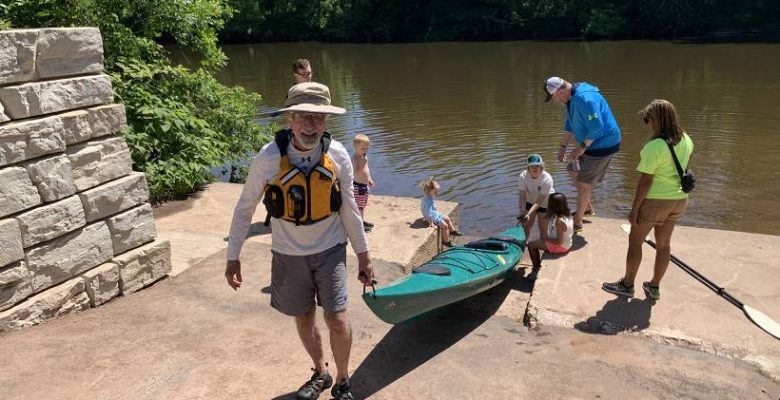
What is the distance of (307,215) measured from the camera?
3176 millimetres

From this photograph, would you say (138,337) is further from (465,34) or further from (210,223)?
(465,34)

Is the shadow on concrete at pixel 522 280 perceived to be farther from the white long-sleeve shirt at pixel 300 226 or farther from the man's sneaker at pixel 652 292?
the white long-sleeve shirt at pixel 300 226

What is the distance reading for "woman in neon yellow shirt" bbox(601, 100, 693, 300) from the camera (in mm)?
4484

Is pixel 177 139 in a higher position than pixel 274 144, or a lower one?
lower

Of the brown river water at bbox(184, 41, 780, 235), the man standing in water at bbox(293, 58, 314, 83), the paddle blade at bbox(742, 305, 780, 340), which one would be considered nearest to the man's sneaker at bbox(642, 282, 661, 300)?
the paddle blade at bbox(742, 305, 780, 340)

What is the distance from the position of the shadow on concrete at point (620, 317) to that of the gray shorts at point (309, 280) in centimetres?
217

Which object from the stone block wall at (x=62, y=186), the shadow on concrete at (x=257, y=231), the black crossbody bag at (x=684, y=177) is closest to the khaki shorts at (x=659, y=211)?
the black crossbody bag at (x=684, y=177)

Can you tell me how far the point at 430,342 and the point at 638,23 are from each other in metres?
38.2

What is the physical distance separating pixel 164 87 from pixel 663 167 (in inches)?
256

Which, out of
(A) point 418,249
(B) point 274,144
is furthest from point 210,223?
(B) point 274,144

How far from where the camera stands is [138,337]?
428cm

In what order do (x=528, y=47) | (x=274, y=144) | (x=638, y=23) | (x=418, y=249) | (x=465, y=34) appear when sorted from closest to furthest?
(x=274, y=144), (x=418, y=249), (x=528, y=47), (x=638, y=23), (x=465, y=34)

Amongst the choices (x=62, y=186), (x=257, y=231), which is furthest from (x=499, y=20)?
(x=62, y=186)

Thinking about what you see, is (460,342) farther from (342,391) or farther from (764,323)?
(764,323)
